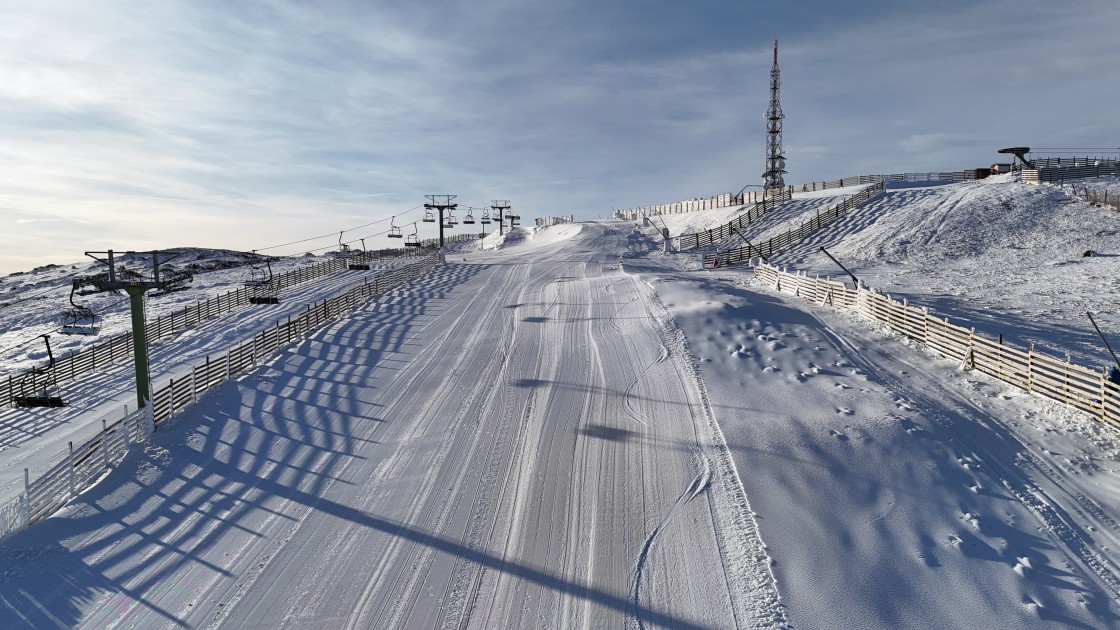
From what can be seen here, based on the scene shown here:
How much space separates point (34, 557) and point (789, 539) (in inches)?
532

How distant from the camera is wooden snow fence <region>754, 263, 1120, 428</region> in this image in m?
14.3

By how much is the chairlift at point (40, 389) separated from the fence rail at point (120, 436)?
6464 mm

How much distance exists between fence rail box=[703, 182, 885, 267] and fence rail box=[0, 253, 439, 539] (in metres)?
29.7

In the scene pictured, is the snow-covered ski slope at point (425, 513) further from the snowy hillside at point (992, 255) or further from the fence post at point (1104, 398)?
the snowy hillside at point (992, 255)

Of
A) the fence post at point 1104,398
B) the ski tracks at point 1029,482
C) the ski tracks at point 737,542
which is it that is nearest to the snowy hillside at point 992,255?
the fence post at point 1104,398

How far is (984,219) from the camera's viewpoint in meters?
44.8

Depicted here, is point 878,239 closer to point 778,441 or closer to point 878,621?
point 778,441

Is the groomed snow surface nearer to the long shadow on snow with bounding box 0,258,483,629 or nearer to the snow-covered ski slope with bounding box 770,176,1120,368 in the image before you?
the long shadow on snow with bounding box 0,258,483,629

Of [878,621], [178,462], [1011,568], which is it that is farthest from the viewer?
→ [178,462]

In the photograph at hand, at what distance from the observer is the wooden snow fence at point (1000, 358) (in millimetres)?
14258

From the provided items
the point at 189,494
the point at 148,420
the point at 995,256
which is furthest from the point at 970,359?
the point at 995,256

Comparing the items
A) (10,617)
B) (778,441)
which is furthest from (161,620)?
(778,441)

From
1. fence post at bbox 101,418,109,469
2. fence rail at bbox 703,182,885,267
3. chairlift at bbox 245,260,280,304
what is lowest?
fence post at bbox 101,418,109,469

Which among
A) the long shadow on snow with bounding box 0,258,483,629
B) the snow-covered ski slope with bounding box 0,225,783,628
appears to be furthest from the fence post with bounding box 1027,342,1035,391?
the long shadow on snow with bounding box 0,258,483,629
